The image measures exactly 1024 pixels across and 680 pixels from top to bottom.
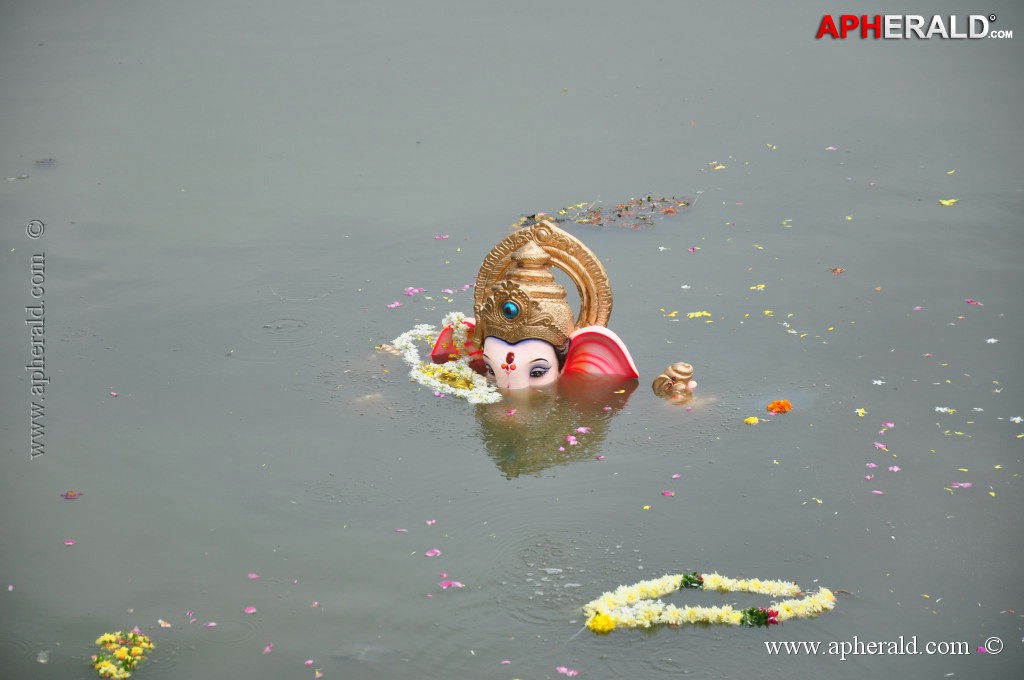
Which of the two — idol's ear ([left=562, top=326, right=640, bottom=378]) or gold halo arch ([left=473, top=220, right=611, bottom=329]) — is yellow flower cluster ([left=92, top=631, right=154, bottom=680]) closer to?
gold halo arch ([left=473, top=220, right=611, bottom=329])

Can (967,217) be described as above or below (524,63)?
below

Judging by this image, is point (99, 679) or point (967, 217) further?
point (967, 217)

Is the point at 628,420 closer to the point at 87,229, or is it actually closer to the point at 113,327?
the point at 113,327

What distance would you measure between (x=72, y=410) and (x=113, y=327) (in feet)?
7.11

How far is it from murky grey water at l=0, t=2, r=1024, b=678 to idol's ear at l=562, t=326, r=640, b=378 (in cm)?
49

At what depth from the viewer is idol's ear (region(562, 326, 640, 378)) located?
14.2 metres

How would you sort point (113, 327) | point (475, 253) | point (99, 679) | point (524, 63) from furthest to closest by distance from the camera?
point (524, 63), point (475, 253), point (113, 327), point (99, 679)

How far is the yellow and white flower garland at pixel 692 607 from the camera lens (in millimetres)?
10578

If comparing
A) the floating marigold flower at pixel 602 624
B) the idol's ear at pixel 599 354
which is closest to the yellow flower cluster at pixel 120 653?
the floating marigold flower at pixel 602 624

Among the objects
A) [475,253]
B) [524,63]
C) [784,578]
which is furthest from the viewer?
[524,63]

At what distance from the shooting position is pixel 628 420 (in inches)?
546

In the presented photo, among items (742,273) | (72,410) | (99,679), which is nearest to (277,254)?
(72,410)

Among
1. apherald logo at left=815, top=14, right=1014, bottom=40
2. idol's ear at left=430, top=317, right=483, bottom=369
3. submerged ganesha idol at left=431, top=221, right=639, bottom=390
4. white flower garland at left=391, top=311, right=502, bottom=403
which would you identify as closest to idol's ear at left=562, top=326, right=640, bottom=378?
submerged ganesha idol at left=431, top=221, right=639, bottom=390

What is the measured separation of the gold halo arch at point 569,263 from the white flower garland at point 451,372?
76 centimetres
